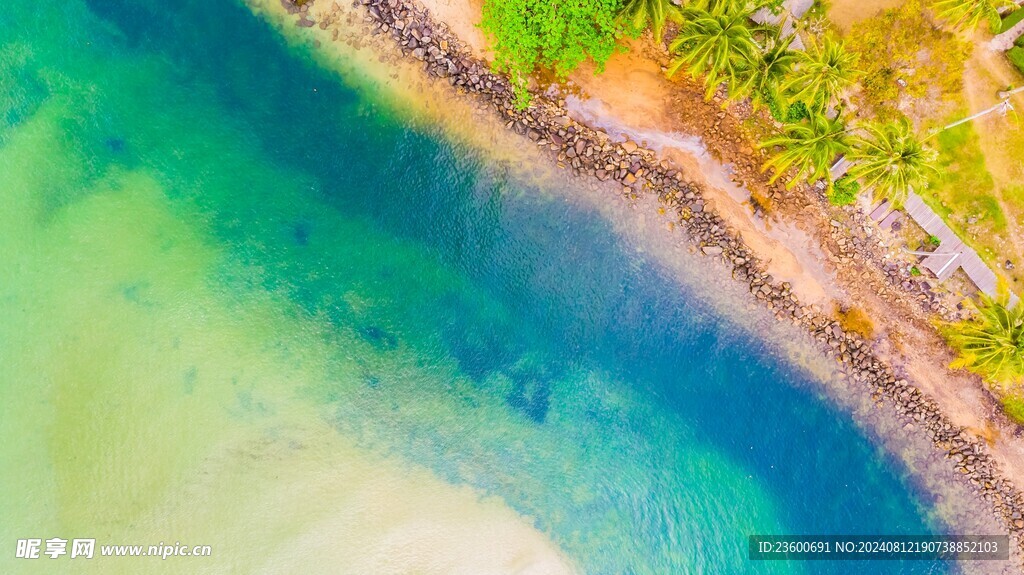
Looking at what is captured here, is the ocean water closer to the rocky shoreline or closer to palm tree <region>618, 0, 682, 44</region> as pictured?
the rocky shoreline

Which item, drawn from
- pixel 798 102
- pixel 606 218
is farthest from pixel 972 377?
pixel 606 218

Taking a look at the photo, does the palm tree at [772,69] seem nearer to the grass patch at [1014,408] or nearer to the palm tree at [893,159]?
the palm tree at [893,159]

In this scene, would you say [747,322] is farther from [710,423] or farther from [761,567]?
[761,567]

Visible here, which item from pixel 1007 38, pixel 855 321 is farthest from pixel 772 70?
pixel 855 321

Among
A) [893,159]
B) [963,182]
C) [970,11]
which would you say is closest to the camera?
[893,159]

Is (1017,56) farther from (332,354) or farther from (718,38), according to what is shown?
(332,354)

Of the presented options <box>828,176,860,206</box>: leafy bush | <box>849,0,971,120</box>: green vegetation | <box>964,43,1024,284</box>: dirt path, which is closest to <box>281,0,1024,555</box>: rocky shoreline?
<box>828,176,860,206</box>: leafy bush

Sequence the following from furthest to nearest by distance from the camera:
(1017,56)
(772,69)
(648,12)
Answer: (1017,56), (772,69), (648,12)
